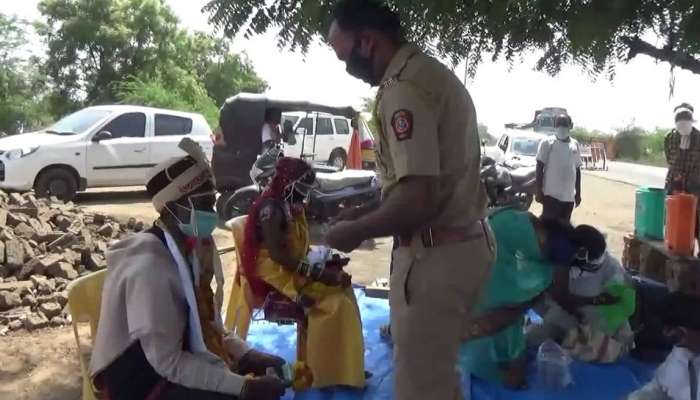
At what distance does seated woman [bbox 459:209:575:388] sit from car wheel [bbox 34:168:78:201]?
8.42m

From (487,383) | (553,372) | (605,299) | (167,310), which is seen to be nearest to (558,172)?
(605,299)

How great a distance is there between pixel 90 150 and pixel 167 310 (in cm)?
920

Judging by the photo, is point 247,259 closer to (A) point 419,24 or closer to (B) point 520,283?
(B) point 520,283

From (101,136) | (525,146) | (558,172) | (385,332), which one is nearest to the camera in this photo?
(385,332)

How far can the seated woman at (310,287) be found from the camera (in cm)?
344

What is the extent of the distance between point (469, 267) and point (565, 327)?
Result: 206cm

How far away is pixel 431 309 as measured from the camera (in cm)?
215

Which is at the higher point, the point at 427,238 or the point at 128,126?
the point at 128,126

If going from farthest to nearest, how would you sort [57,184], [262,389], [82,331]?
1. [57,184]
2. [82,331]
3. [262,389]

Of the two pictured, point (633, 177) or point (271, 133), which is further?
point (633, 177)

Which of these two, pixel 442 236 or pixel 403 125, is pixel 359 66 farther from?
pixel 442 236

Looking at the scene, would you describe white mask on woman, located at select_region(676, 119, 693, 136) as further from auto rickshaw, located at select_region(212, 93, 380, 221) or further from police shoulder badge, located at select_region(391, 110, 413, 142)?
police shoulder badge, located at select_region(391, 110, 413, 142)

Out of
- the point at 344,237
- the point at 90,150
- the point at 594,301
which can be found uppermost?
the point at 90,150

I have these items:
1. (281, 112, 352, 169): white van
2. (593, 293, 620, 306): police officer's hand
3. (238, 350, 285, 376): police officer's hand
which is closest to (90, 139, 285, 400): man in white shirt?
(238, 350, 285, 376): police officer's hand
